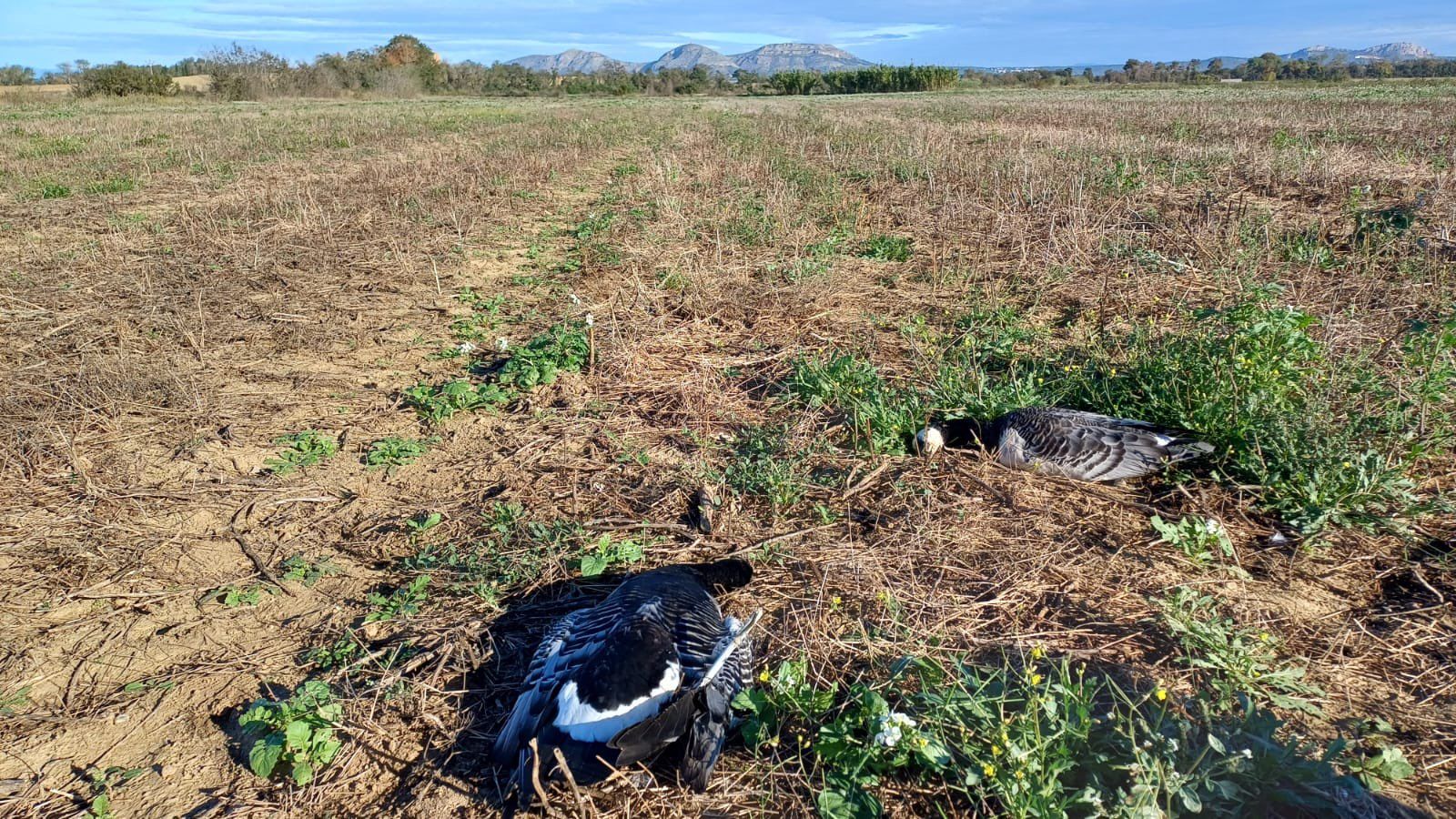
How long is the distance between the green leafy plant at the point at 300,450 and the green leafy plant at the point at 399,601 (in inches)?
60.5

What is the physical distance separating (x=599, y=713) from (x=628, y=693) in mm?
112

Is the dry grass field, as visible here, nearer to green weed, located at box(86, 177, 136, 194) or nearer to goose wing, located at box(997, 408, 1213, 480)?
goose wing, located at box(997, 408, 1213, 480)

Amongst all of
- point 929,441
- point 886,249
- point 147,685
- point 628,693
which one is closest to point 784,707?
point 628,693

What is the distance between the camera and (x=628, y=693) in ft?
8.09

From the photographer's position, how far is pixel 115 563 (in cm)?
359

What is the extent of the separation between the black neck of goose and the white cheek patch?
2.56m

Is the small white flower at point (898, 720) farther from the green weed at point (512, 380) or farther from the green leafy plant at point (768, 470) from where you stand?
the green weed at point (512, 380)

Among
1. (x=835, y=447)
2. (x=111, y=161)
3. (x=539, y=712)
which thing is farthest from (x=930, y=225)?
(x=111, y=161)

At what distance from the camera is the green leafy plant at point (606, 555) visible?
350 centimetres

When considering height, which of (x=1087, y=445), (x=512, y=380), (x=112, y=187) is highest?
(x=112, y=187)

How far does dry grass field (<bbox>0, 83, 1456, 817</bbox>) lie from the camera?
8.08ft

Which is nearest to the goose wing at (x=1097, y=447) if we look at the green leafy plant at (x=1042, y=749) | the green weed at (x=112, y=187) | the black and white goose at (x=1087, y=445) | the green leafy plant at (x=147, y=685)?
the black and white goose at (x=1087, y=445)

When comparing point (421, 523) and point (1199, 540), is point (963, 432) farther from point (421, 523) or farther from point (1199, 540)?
point (421, 523)

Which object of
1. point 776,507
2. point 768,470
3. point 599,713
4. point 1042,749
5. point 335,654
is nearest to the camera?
point 1042,749
